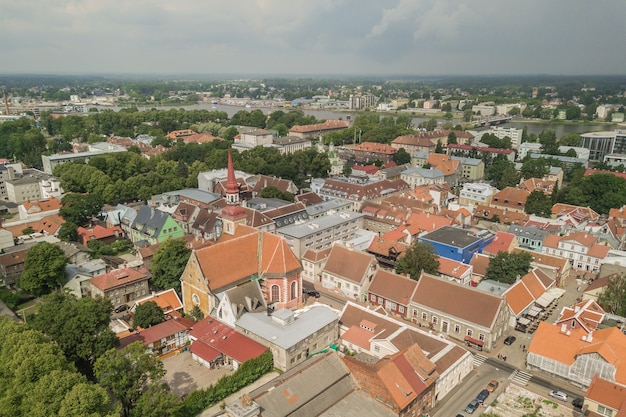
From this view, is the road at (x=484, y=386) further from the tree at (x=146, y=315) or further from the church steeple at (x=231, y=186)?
the church steeple at (x=231, y=186)

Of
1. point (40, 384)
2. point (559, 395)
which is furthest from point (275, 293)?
point (559, 395)

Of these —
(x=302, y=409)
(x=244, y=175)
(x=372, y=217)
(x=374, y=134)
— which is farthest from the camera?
(x=374, y=134)

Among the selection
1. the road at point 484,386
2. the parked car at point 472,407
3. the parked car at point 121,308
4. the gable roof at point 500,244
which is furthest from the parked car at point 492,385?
the parked car at point 121,308

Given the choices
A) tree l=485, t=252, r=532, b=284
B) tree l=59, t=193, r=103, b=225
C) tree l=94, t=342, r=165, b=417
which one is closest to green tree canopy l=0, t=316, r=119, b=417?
tree l=94, t=342, r=165, b=417

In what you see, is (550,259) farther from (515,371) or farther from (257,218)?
(257,218)

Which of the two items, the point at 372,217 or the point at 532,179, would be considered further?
the point at 532,179

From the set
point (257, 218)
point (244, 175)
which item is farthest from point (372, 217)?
point (244, 175)

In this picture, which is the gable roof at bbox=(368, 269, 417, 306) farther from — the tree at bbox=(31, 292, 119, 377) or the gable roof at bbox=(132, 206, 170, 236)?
the gable roof at bbox=(132, 206, 170, 236)
